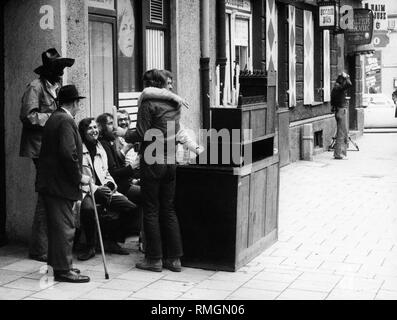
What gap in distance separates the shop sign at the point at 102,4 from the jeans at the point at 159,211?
290 cm

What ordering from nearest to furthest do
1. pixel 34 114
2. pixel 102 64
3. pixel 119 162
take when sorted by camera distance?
pixel 34 114, pixel 119 162, pixel 102 64

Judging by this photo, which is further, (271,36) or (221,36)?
(271,36)

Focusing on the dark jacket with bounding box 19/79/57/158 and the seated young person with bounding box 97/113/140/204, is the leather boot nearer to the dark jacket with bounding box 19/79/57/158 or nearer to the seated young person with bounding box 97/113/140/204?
the seated young person with bounding box 97/113/140/204

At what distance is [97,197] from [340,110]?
35.2ft

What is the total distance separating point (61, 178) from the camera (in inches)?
270

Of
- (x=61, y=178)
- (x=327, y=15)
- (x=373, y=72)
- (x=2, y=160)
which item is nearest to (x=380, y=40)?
(x=373, y=72)

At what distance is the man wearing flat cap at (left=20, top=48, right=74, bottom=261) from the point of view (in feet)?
25.8

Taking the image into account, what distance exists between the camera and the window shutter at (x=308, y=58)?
1877 centimetres

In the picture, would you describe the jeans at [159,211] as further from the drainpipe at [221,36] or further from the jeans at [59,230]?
the drainpipe at [221,36]

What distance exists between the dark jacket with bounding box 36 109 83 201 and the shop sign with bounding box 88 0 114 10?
2913 millimetres

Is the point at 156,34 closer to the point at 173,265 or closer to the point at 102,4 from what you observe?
the point at 102,4

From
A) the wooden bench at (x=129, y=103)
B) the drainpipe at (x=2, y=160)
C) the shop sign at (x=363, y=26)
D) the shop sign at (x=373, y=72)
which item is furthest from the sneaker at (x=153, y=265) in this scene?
the shop sign at (x=373, y=72)
